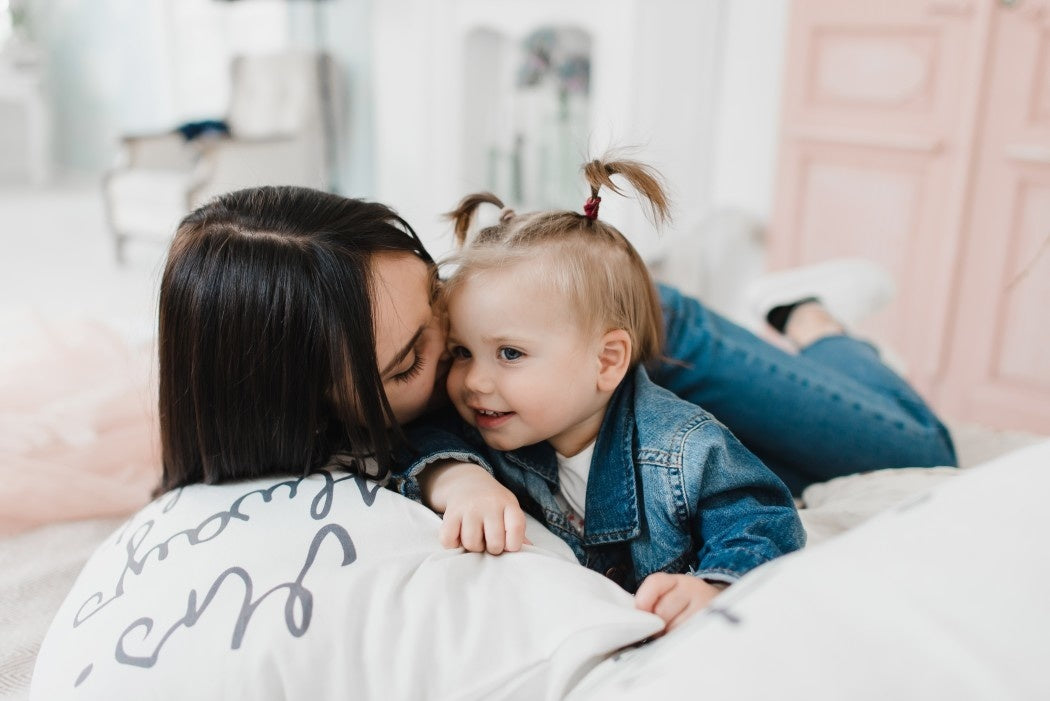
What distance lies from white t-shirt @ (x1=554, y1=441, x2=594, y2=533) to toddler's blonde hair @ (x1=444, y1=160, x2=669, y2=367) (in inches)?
5.0

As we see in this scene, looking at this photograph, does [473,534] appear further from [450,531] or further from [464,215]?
Answer: [464,215]

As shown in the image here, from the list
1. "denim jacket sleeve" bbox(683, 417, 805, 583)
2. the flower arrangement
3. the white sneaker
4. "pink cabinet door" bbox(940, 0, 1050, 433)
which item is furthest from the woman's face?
the flower arrangement

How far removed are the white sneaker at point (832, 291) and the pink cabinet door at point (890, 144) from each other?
28.6 inches

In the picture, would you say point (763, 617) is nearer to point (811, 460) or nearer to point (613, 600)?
point (613, 600)

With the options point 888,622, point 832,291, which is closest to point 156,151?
point 832,291

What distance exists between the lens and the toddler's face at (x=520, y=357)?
3.01ft

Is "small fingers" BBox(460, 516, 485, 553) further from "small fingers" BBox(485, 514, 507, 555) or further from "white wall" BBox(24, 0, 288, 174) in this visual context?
"white wall" BBox(24, 0, 288, 174)

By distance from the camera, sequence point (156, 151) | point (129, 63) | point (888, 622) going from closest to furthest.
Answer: point (888, 622) < point (156, 151) < point (129, 63)

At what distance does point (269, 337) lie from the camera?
32.6 inches

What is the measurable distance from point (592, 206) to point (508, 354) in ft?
0.61

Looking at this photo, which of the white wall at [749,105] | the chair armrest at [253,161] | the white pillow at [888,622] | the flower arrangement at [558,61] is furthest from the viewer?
the chair armrest at [253,161]

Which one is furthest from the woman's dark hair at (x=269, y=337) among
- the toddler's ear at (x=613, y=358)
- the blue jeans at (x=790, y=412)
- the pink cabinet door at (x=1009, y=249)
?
the pink cabinet door at (x=1009, y=249)

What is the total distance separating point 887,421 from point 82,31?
629 cm

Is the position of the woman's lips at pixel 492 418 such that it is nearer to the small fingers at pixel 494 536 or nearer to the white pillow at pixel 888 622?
the small fingers at pixel 494 536
